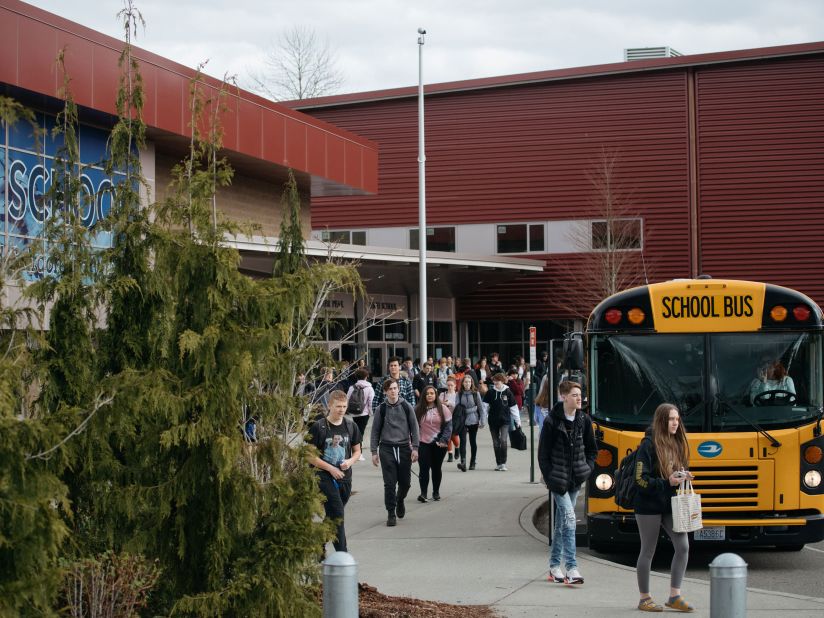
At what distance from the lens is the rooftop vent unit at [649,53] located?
49.5m

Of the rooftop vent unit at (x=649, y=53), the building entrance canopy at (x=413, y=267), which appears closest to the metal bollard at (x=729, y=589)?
the building entrance canopy at (x=413, y=267)

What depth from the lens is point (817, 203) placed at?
140 ft

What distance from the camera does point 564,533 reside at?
9992 millimetres

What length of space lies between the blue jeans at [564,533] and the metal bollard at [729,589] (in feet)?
10.9

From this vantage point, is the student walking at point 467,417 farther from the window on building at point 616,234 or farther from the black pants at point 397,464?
the window on building at point 616,234

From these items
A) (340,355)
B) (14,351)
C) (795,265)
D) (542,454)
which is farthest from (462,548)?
(795,265)

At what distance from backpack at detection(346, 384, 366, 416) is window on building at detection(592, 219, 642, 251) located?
2361 cm

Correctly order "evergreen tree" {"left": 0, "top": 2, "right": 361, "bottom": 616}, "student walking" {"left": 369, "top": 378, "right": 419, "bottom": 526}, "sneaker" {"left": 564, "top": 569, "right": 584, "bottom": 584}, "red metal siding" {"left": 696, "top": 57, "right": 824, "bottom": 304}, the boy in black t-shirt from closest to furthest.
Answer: "evergreen tree" {"left": 0, "top": 2, "right": 361, "bottom": 616}, "sneaker" {"left": 564, "top": 569, "right": 584, "bottom": 584}, the boy in black t-shirt, "student walking" {"left": 369, "top": 378, "right": 419, "bottom": 526}, "red metal siding" {"left": 696, "top": 57, "right": 824, "bottom": 304}

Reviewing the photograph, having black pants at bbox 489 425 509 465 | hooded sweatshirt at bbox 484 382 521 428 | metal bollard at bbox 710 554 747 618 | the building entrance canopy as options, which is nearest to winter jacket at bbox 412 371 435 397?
the building entrance canopy

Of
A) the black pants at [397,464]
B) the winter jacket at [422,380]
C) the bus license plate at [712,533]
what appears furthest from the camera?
the winter jacket at [422,380]

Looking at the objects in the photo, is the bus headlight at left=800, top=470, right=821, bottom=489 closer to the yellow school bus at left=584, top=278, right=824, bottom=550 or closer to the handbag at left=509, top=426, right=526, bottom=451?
the yellow school bus at left=584, top=278, right=824, bottom=550

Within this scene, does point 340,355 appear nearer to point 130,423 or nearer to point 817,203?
point 817,203

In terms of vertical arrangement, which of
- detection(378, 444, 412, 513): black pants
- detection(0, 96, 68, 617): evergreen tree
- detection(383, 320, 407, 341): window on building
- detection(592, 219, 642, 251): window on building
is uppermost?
detection(592, 219, 642, 251): window on building

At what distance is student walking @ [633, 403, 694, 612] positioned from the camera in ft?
29.3
